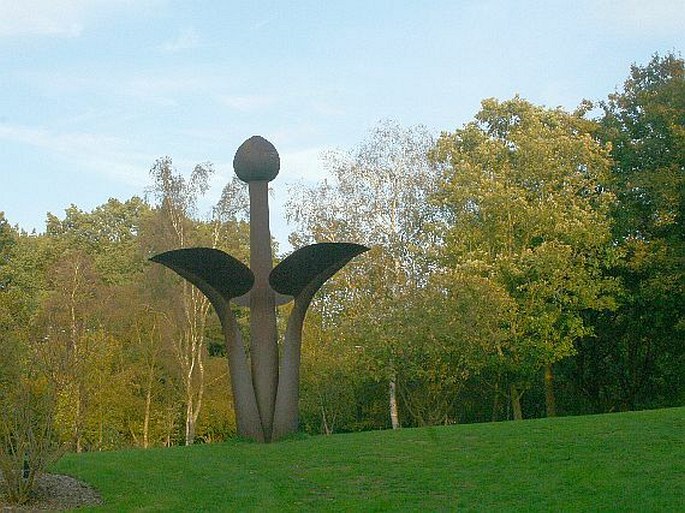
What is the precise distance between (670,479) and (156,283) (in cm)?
2365

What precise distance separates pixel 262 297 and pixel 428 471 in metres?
5.89

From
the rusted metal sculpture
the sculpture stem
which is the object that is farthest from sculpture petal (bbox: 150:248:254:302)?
the sculpture stem

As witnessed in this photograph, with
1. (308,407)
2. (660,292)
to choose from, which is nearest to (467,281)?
(660,292)

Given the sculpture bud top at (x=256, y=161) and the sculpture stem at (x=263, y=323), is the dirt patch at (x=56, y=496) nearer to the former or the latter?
the sculpture stem at (x=263, y=323)

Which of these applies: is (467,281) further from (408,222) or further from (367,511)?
(367,511)

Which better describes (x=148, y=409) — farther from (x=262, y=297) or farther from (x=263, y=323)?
(x=262, y=297)

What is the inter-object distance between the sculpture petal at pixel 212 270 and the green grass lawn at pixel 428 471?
280cm

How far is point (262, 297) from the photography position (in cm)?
1644

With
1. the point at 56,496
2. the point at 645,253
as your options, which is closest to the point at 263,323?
the point at 56,496

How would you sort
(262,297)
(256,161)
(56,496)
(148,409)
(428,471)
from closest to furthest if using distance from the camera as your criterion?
(56,496) → (428,471) → (262,297) → (256,161) → (148,409)

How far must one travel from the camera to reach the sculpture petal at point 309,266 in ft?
51.7

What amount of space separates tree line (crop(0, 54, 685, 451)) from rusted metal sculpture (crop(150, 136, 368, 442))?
787 cm

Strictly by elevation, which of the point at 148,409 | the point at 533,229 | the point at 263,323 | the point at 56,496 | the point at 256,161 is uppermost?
the point at 533,229

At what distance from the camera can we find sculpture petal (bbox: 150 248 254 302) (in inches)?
614
